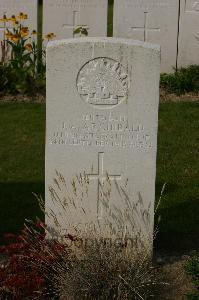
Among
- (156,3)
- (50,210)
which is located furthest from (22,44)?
(50,210)

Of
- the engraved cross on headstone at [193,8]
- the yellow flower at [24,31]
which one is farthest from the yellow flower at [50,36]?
the engraved cross on headstone at [193,8]

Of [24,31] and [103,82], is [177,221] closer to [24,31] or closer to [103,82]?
[103,82]

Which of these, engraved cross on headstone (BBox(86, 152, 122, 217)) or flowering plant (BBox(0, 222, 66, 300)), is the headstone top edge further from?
flowering plant (BBox(0, 222, 66, 300))

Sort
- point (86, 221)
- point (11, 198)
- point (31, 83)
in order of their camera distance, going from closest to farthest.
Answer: point (86, 221) → point (11, 198) → point (31, 83)

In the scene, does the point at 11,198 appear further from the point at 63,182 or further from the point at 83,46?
the point at 83,46

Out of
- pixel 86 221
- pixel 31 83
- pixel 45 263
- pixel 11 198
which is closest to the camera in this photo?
pixel 45 263

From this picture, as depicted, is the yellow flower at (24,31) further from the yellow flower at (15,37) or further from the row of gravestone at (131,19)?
the row of gravestone at (131,19)

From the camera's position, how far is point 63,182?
557cm

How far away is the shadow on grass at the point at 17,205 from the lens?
646 cm

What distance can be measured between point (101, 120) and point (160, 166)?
2.45m

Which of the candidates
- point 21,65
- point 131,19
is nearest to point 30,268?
point 21,65

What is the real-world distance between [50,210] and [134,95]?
105cm

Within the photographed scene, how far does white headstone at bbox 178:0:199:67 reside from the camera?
10914 millimetres

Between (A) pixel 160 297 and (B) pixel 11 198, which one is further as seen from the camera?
(B) pixel 11 198
